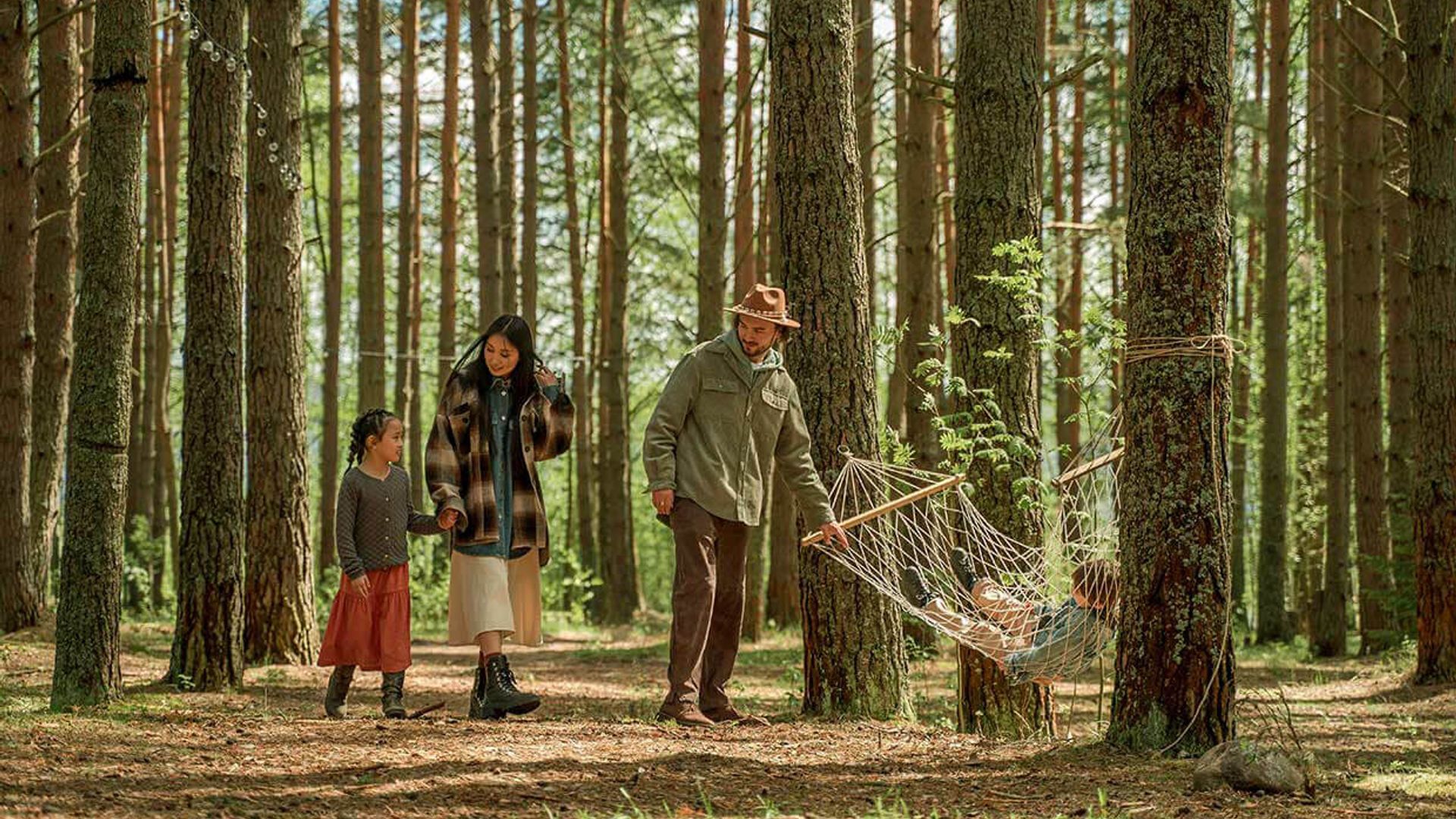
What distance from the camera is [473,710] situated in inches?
253

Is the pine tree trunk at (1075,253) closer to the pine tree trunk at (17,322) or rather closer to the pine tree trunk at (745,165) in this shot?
the pine tree trunk at (745,165)

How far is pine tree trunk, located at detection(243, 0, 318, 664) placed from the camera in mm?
9062

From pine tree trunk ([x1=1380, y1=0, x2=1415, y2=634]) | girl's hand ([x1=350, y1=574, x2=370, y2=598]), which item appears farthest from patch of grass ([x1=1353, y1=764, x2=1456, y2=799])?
pine tree trunk ([x1=1380, y1=0, x2=1415, y2=634])

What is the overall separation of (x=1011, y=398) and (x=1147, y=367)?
1.70 m

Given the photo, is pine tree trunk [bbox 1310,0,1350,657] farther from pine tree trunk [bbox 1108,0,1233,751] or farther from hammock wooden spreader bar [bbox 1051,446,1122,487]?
pine tree trunk [bbox 1108,0,1233,751]

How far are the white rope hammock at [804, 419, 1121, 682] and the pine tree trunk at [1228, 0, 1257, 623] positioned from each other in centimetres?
1001

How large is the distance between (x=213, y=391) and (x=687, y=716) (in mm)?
3127

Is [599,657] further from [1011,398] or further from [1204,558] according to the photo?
[1204,558]

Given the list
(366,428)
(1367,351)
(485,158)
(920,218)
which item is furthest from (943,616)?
(485,158)

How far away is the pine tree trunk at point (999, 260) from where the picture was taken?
22.4ft

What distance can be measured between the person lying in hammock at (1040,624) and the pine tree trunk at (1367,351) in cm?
785

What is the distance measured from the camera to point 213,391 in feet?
24.7

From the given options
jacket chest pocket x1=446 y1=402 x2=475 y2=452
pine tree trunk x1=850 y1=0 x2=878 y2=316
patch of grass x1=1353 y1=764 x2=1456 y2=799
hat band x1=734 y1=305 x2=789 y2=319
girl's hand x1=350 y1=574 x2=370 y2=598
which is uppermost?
pine tree trunk x1=850 y1=0 x2=878 y2=316

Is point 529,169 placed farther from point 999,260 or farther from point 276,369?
point 999,260
